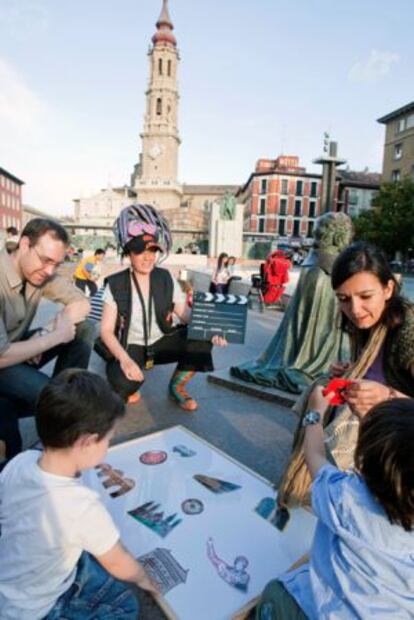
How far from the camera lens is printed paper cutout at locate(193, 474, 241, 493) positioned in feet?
6.89

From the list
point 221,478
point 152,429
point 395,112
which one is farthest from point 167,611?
point 395,112

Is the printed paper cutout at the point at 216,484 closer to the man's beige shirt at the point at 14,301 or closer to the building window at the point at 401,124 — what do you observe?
the man's beige shirt at the point at 14,301

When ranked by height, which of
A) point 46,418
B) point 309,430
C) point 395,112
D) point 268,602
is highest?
point 395,112

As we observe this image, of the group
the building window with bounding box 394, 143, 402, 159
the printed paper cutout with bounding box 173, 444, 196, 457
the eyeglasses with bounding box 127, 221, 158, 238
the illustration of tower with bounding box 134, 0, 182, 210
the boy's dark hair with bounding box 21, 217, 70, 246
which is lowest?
the printed paper cutout with bounding box 173, 444, 196, 457

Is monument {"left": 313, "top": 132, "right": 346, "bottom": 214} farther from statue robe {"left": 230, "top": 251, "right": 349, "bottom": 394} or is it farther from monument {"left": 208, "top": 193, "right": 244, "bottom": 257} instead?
monument {"left": 208, "top": 193, "right": 244, "bottom": 257}

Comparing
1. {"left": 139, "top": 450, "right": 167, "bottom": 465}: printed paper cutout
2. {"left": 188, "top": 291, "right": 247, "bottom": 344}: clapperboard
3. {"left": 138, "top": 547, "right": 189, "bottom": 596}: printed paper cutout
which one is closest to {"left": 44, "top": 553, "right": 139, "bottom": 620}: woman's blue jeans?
{"left": 138, "top": 547, "right": 189, "bottom": 596}: printed paper cutout

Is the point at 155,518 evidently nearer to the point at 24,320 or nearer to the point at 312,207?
the point at 24,320

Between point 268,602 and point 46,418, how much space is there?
92cm

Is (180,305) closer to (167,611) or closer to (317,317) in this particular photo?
(317,317)

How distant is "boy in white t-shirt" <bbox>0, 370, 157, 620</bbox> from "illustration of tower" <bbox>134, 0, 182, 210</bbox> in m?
76.0

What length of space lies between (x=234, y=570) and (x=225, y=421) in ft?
5.32

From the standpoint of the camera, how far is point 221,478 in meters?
2.20

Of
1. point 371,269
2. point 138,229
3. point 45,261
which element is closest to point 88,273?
point 138,229

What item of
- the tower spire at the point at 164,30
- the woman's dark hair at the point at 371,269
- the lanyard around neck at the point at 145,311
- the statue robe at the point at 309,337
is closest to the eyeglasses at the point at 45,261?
the lanyard around neck at the point at 145,311
